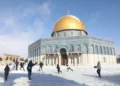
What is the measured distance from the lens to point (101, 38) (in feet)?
134

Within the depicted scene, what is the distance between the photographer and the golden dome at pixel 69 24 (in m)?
43.7

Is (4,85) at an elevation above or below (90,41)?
below

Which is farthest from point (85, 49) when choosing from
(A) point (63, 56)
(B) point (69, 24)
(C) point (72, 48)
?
(B) point (69, 24)

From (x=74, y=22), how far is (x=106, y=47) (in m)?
9.97

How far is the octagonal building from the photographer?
37.9 metres

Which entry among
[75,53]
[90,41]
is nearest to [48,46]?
[75,53]

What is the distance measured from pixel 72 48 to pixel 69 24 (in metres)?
7.63

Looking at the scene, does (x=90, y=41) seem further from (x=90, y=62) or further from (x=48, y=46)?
(x=48, y=46)

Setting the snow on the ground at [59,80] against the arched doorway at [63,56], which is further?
the arched doorway at [63,56]

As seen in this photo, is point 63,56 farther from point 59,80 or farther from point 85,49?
point 59,80

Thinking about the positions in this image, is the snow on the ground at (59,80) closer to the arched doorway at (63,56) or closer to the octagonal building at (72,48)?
the octagonal building at (72,48)

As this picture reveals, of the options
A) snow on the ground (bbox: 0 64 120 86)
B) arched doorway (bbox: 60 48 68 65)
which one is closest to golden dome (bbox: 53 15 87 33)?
arched doorway (bbox: 60 48 68 65)

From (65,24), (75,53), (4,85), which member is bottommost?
(4,85)

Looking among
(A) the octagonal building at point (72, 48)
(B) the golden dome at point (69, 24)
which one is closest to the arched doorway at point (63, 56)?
(A) the octagonal building at point (72, 48)
